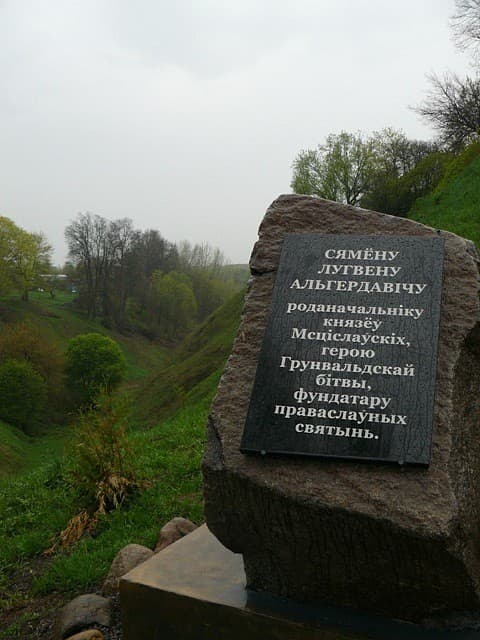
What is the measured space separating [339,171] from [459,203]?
30792 millimetres

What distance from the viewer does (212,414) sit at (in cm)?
413

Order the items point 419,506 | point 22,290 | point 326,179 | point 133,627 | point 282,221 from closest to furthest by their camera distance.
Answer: point 419,506 → point 133,627 → point 282,221 → point 326,179 → point 22,290

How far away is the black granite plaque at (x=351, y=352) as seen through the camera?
12.3 feet

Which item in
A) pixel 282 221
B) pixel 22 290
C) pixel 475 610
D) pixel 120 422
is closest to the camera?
pixel 475 610

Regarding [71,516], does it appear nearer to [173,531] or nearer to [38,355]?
[173,531]

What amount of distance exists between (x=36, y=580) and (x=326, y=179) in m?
47.6

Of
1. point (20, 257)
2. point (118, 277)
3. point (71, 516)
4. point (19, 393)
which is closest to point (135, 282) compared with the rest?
point (118, 277)

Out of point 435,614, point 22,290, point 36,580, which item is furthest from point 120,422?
point 22,290

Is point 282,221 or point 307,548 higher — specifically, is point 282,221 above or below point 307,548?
above

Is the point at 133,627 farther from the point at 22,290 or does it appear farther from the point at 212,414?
the point at 22,290

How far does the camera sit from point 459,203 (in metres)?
21.0

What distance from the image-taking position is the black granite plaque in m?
3.76

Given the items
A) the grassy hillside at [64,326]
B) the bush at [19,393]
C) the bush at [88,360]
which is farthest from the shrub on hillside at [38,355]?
the grassy hillside at [64,326]

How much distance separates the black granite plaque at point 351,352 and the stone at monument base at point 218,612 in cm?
90
